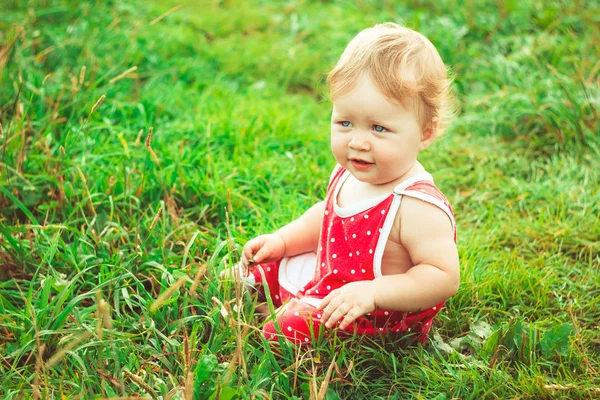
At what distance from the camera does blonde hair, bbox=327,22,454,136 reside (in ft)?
6.11

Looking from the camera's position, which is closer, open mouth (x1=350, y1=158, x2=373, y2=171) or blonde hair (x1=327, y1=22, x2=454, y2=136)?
blonde hair (x1=327, y1=22, x2=454, y2=136)

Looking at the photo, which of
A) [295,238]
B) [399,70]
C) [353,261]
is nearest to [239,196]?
[295,238]

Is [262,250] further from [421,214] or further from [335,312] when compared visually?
[421,214]

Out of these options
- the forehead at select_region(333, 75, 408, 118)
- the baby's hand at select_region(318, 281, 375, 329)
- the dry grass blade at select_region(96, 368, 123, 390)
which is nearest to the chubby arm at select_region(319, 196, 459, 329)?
the baby's hand at select_region(318, 281, 375, 329)

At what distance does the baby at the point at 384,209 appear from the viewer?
1.89m

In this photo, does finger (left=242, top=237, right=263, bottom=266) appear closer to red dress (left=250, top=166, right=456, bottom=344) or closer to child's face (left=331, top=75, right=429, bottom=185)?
red dress (left=250, top=166, right=456, bottom=344)

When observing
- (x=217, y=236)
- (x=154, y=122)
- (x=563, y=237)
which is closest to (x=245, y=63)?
(x=154, y=122)

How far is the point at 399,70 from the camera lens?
6.09ft

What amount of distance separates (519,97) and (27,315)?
2.74 m

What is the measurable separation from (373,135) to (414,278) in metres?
0.44

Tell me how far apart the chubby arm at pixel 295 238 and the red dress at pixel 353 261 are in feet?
0.50

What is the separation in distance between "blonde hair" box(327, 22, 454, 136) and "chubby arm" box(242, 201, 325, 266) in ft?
1.73

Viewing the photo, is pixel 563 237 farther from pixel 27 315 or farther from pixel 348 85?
pixel 27 315

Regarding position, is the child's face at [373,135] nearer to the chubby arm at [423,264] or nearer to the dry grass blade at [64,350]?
the chubby arm at [423,264]
